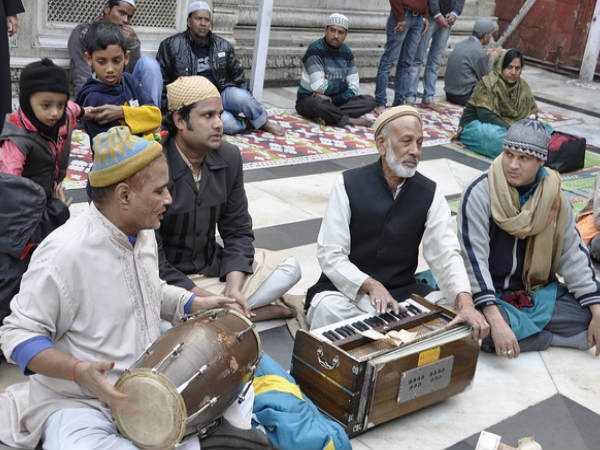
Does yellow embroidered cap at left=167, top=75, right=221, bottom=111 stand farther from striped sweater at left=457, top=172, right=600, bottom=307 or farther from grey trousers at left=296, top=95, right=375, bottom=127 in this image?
grey trousers at left=296, top=95, right=375, bottom=127

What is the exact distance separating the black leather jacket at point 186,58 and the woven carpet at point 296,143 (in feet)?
2.23

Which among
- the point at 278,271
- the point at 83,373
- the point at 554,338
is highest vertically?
the point at 83,373

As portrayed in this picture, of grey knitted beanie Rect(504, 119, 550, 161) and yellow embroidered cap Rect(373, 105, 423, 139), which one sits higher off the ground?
yellow embroidered cap Rect(373, 105, 423, 139)

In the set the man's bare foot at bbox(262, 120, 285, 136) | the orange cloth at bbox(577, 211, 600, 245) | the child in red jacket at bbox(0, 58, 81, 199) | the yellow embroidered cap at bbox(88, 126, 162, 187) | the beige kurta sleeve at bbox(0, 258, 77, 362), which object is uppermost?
the yellow embroidered cap at bbox(88, 126, 162, 187)

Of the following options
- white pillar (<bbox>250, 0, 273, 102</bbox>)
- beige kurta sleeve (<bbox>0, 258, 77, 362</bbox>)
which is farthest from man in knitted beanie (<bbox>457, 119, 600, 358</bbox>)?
white pillar (<bbox>250, 0, 273, 102</bbox>)

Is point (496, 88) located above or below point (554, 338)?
above

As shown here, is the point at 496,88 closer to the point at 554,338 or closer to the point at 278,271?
the point at 554,338

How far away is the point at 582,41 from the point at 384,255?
1188 cm

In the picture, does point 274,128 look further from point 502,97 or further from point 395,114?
point 395,114

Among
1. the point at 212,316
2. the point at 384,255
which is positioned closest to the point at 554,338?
the point at 384,255

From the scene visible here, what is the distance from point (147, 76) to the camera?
5.65m

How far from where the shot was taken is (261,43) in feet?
26.9

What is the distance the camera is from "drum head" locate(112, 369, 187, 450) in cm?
225

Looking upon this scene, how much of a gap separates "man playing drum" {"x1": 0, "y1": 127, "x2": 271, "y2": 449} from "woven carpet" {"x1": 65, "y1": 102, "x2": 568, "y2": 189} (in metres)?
3.32
